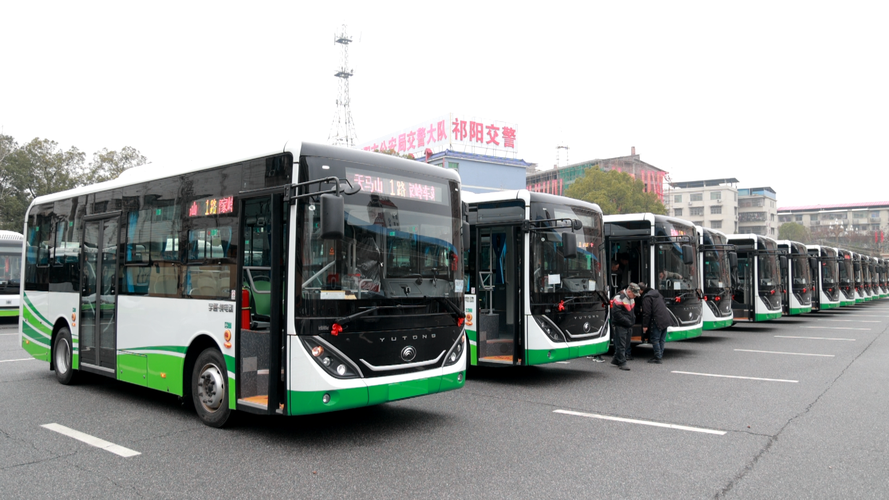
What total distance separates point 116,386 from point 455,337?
5.71 m

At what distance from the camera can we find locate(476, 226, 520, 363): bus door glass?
1056cm

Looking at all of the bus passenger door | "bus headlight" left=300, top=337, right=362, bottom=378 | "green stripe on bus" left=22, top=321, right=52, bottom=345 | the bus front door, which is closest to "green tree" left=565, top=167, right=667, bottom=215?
"green stripe on bus" left=22, top=321, right=52, bottom=345

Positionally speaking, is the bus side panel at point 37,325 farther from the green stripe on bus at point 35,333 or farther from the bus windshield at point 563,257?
the bus windshield at point 563,257

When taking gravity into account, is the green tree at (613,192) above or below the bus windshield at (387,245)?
above

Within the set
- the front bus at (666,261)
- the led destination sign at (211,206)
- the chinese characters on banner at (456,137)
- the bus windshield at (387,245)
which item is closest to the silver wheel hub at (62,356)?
the led destination sign at (211,206)

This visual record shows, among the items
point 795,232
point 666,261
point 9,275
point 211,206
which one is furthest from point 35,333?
point 795,232

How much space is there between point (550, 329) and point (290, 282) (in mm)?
5258

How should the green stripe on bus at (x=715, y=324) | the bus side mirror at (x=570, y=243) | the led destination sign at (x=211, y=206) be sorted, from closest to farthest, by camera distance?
the led destination sign at (x=211, y=206)
the bus side mirror at (x=570, y=243)
the green stripe on bus at (x=715, y=324)

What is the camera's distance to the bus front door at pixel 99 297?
28.9 ft

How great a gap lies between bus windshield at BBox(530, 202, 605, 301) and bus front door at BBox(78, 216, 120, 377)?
19.6 feet

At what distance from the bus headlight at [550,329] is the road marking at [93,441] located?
5.99m

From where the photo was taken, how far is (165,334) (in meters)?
7.79

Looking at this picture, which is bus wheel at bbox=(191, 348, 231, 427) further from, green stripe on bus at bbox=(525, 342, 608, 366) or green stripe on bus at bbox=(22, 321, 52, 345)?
green stripe on bus at bbox=(525, 342, 608, 366)

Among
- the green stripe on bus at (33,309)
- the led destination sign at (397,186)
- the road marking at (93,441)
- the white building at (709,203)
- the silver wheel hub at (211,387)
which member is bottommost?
the road marking at (93,441)
